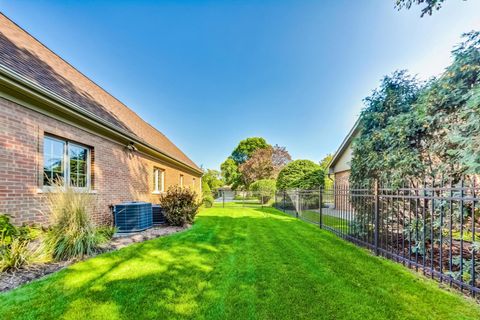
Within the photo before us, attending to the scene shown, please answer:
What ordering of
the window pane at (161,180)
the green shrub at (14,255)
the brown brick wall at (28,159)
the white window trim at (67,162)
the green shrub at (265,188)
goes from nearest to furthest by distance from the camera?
the green shrub at (14,255) < the brown brick wall at (28,159) < the white window trim at (67,162) < the window pane at (161,180) < the green shrub at (265,188)

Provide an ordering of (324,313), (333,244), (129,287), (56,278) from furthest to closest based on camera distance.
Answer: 1. (333,244)
2. (56,278)
3. (129,287)
4. (324,313)

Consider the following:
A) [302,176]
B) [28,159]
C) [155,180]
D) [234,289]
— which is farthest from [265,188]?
[234,289]

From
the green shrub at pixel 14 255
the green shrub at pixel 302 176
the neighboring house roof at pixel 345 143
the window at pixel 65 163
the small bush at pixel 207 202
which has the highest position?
the neighboring house roof at pixel 345 143

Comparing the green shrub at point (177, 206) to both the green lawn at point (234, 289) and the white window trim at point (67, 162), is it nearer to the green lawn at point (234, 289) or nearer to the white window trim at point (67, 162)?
the white window trim at point (67, 162)

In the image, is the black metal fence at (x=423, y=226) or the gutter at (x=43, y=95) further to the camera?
the gutter at (x=43, y=95)

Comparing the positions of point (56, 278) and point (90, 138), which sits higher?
point (90, 138)

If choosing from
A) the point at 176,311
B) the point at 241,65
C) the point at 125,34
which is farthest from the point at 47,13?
the point at 176,311

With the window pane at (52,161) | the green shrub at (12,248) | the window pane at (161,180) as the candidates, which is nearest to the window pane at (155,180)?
the window pane at (161,180)

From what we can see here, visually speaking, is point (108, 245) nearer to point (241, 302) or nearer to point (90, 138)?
point (90, 138)

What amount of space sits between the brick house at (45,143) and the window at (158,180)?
223 cm

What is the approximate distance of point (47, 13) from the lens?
882cm

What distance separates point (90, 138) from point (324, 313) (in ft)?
23.2

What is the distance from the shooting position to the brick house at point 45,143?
14.0 ft

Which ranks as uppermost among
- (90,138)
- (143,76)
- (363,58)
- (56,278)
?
(143,76)
